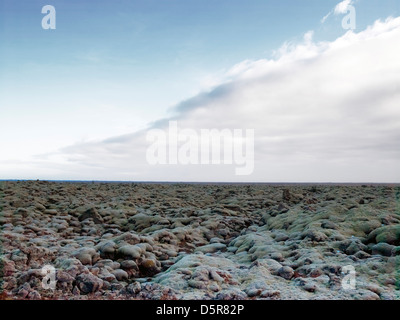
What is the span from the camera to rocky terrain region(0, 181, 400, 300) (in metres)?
4.87

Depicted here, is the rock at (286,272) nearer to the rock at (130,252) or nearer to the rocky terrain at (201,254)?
the rocky terrain at (201,254)

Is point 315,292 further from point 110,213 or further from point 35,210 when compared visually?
point 35,210

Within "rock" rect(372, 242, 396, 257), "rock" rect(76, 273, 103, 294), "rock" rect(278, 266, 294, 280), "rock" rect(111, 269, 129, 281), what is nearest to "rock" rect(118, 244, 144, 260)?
"rock" rect(111, 269, 129, 281)

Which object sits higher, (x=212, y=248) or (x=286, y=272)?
(x=286, y=272)

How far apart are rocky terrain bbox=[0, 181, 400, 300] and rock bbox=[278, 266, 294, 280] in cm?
2

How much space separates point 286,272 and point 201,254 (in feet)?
7.32

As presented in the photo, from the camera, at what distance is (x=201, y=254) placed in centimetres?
707

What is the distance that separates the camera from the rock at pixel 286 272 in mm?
5449

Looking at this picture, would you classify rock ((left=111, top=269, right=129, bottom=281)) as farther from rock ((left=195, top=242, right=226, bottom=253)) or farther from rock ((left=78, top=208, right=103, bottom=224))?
rock ((left=78, top=208, right=103, bottom=224))

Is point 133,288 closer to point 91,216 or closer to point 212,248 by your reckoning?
point 212,248

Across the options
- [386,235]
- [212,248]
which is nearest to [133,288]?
[212,248]

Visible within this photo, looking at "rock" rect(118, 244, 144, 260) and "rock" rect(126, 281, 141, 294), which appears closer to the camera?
"rock" rect(126, 281, 141, 294)

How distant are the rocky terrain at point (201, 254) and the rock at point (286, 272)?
2 centimetres

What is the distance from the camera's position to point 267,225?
10.5 m
